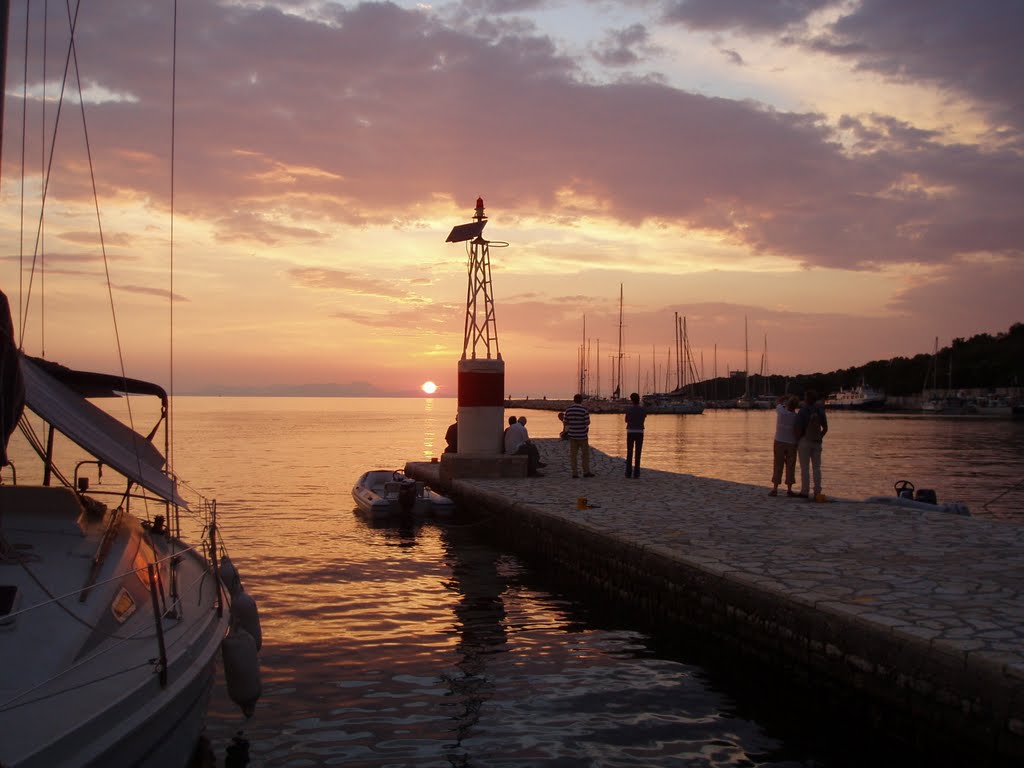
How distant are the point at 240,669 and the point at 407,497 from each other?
13.7 meters

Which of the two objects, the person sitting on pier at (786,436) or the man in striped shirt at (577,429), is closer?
the person sitting on pier at (786,436)

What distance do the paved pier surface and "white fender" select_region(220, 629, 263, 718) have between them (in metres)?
4.86

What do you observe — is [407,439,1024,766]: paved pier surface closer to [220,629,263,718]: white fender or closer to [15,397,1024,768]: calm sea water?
[15,397,1024,768]: calm sea water

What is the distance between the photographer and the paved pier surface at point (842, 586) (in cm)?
645

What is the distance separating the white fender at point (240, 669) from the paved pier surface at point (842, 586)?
4865mm

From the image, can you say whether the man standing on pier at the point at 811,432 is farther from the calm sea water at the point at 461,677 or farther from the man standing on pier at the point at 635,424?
the calm sea water at the point at 461,677

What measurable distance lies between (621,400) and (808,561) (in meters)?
132

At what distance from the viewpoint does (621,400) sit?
14188 centimetres

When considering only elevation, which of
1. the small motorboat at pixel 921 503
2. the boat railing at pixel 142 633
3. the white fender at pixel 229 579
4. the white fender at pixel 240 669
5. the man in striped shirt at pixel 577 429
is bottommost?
the white fender at pixel 240 669

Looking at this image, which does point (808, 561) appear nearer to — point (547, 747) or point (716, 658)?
point (716, 658)

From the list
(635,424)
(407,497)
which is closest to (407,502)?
(407,497)

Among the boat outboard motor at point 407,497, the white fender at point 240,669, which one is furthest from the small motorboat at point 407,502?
the white fender at point 240,669

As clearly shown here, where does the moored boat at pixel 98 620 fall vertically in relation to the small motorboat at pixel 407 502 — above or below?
above

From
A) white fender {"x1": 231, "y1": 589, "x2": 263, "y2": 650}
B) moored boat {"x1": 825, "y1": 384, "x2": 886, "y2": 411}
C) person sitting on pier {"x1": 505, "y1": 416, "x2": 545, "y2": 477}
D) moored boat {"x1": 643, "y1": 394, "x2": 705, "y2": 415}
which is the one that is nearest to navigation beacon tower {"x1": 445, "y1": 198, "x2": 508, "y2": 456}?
person sitting on pier {"x1": 505, "y1": 416, "x2": 545, "y2": 477}
